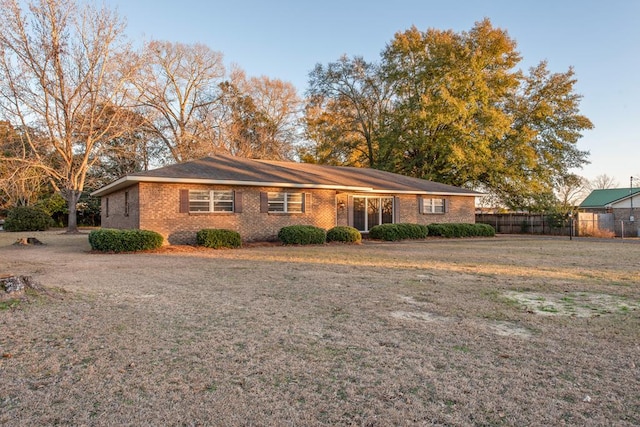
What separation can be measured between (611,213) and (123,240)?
30.9 m

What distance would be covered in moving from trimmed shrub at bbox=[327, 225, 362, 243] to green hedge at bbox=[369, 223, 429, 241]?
163 centimetres

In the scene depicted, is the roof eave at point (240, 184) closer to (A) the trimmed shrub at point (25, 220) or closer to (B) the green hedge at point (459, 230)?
(B) the green hedge at point (459, 230)

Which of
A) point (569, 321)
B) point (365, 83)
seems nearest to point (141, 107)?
point (365, 83)

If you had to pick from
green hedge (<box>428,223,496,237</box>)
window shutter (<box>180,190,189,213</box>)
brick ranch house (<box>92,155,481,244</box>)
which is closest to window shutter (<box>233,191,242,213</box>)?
brick ranch house (<box>92,155,481,244</box>)

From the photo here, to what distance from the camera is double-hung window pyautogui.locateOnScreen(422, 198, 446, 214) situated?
22297 millimetres

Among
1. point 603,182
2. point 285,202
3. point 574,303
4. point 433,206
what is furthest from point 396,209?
point 603,182

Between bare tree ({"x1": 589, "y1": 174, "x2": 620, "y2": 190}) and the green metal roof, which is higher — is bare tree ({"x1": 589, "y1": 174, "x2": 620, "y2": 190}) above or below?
above

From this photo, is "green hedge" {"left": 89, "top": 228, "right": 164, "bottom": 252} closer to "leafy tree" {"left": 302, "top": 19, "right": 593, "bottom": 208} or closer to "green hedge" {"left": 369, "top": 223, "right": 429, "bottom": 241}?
"green hedge" {"left": 369, "top": 223, "right": 429, "bottom": 241}

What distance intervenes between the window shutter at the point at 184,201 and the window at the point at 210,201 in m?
0.18

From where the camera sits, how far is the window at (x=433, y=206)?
22.3 m

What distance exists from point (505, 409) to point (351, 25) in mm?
18389

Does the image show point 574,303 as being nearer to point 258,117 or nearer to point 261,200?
point 261,200

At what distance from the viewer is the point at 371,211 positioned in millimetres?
21250

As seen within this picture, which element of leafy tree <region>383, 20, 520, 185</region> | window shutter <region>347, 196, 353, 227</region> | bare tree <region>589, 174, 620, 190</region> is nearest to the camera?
window shutter <region>347, 196, 353, 227</region>
